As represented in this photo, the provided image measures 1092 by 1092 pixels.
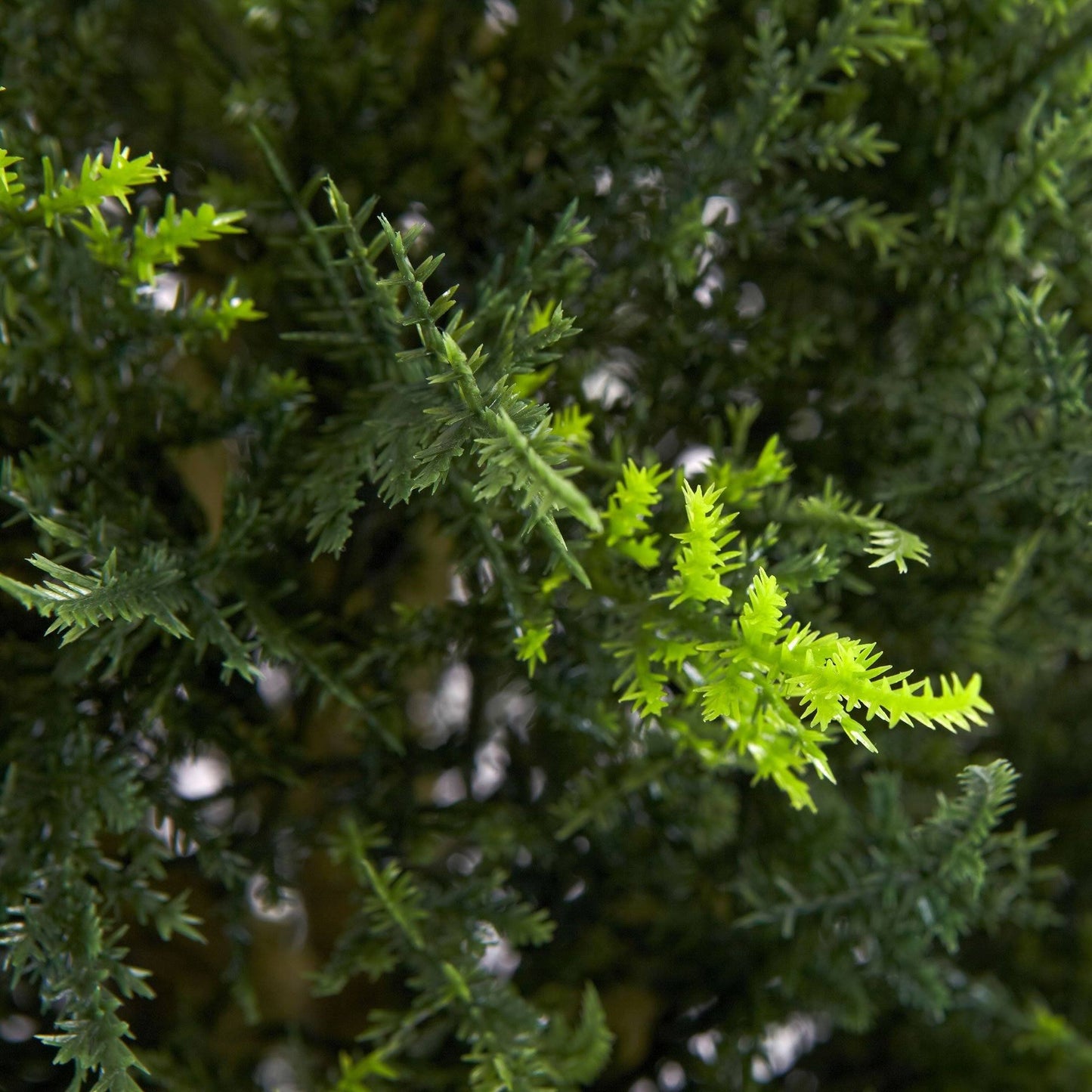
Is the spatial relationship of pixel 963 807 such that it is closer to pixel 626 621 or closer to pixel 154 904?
pixel 626 621

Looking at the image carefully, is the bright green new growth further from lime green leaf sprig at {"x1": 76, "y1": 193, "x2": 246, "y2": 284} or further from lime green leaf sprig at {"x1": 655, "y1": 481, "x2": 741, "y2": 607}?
lime green leaf sprig at {"x1": 76, "y1": 193, "x2": 246, "y2": 284}

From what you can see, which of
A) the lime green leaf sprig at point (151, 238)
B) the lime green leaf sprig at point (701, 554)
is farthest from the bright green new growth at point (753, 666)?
the lime green leaf sprig at point (151, 238)

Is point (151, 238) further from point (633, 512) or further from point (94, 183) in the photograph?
point (633, 512)

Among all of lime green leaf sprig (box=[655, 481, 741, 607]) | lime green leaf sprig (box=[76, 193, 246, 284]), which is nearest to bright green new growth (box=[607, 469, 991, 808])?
lime green leaf sprig (box=[655, 481, 741, 607])

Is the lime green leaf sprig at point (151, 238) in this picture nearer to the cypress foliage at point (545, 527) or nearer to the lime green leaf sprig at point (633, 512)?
the cypress foliage at point (545, 527)

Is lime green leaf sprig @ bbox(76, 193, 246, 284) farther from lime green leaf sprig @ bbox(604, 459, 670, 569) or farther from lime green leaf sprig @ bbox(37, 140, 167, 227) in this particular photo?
lime green leaf sprig @ bbox(604, 459, 670, 569)

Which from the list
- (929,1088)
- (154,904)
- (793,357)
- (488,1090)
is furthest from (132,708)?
(929,1088)

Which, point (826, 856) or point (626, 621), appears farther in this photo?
point (826, 856)

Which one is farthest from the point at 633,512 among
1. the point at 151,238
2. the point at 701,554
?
the point at 151,238

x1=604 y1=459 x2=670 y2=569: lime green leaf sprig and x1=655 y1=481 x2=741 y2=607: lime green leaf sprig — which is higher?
x1=655 y1=481 x2=741 y2=607: lime green leaf sprig
